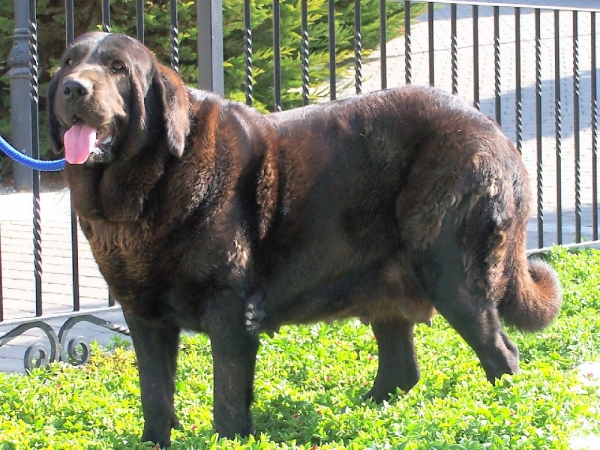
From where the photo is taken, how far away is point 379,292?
3787 mm

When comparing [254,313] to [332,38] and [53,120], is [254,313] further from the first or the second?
[332,38]

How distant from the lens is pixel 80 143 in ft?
10.5

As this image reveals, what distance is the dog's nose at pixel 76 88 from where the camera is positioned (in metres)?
3.08

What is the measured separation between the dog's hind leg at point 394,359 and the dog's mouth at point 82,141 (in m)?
1.58

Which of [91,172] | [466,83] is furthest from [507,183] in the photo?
[466,83]

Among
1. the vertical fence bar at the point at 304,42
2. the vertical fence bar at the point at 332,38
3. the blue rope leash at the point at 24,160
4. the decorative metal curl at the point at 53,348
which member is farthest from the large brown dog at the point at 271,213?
the vertical fence bar at the point at 332,38

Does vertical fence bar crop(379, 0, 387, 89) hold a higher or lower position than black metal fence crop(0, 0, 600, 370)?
higher

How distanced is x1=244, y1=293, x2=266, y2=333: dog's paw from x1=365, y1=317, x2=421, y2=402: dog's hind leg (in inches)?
33.0

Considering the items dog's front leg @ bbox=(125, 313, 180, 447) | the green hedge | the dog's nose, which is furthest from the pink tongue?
the green hedge

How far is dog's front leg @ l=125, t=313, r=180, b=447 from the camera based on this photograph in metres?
3.52

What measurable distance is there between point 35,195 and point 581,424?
9.95 feet

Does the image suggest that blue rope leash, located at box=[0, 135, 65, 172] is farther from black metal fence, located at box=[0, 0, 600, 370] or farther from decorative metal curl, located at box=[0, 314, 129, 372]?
decorative metal curl, located at box=[0, 314, 129, 372]

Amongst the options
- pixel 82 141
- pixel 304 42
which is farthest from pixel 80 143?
pixel 304 42

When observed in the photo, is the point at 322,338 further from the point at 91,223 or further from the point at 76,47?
the point at 76,47
